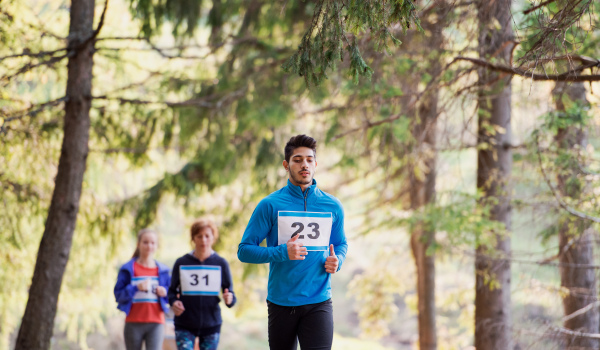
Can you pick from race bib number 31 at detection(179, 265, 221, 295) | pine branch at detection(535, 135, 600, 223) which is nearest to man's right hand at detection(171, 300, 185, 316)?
race bib number 31 at detection(179, 265, 221, 295)

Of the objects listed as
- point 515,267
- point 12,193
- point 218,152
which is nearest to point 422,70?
point 218,152

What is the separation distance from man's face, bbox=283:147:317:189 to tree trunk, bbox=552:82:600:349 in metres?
3.73

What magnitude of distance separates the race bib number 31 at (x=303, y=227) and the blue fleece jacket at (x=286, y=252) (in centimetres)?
1

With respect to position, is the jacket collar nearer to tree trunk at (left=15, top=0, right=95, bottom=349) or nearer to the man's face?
the man's face

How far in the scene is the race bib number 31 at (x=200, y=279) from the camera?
5348 millimetres

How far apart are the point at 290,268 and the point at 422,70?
12.3 ft

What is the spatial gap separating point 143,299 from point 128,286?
0.20 metres

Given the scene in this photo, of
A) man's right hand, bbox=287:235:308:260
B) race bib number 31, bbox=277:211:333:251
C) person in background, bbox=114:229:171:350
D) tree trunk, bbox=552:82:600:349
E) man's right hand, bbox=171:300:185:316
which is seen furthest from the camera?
tree trunk, bbox=552:82:600:349

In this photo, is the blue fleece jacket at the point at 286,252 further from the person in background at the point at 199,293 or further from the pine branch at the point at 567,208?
the pine branch at the point at 567,208

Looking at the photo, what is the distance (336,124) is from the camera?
9.09 meters

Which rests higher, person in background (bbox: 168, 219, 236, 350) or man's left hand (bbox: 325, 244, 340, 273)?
man's left hand (bbox: 325, 244, 340, 273)

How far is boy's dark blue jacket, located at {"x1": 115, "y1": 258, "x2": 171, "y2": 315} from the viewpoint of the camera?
5445 millimetres

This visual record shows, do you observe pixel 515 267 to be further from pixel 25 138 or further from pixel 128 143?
pixel 25 138

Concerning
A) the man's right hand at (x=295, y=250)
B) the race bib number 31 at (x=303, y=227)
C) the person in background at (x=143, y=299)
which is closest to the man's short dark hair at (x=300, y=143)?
the race bib number 31 at (x=303, y=227)
